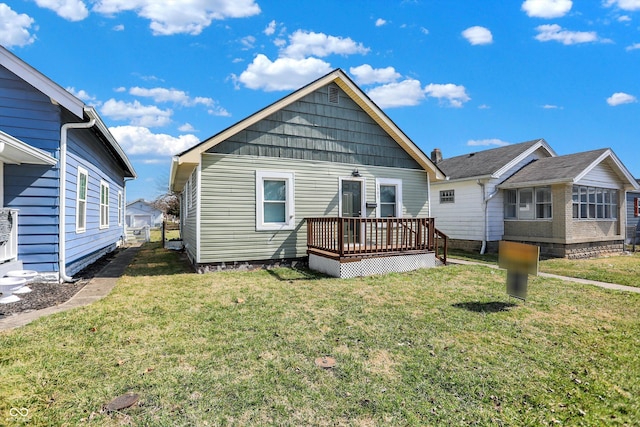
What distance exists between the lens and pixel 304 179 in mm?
9672

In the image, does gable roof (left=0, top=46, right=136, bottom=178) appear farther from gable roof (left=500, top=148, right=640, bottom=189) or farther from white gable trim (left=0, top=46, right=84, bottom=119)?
gable roof (left=500, top=148, right=640, bottom=189)

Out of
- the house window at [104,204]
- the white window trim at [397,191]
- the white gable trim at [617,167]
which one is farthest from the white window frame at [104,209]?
the white gable trim at [617,167]

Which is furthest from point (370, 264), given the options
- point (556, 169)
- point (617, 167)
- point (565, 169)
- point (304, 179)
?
point (617, 167)

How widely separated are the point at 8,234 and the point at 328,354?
6403mm

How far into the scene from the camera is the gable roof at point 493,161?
47.4 feet

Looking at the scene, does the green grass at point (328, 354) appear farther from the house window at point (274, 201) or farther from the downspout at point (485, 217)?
the downspout at point (485, 217)

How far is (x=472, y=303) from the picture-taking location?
5891mm

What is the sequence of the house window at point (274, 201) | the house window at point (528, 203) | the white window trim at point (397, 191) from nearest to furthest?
the house window at point (274, 201)
the white window trim at point (397, 191)
the house window at point (528, 203)

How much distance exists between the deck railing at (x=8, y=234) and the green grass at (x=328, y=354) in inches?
82.5

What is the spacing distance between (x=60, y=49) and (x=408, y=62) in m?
13.3

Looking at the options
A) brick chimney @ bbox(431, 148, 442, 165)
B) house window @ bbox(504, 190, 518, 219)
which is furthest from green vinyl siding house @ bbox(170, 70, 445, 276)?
brick chimney @ bbox(431, 148, 442, 165)

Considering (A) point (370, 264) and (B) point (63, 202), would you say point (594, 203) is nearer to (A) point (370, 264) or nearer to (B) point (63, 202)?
(A) point (370, 264)

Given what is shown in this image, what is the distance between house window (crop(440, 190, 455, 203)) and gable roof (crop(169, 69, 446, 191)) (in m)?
4.69

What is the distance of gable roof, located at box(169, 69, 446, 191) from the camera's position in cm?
823
